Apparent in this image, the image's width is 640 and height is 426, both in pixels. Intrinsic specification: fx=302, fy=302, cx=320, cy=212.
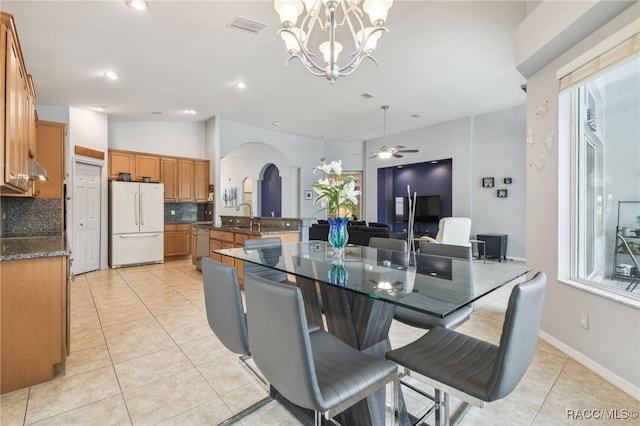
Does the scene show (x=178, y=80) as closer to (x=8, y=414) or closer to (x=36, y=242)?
(x=36, y=242)

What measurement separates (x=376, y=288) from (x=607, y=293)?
2.06 m

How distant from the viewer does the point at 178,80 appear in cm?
440

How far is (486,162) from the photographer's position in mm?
6793

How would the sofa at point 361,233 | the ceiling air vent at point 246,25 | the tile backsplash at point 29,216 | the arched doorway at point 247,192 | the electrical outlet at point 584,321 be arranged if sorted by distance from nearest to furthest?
the electrical outlet at point 584,321 < the tile backsplash at point 29,216 < the ceiling air vent at point 246,25 < the sofa at point 361,233 < the arched doorway at point 247,192

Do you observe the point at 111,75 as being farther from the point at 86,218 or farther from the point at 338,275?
the point at 338,275

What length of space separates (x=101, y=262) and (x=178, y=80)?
3.80 meters

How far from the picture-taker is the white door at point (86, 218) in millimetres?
5203

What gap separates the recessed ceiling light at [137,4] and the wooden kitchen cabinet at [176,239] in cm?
474

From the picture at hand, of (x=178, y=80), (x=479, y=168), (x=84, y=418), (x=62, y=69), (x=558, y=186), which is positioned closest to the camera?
(x=84, y=418)

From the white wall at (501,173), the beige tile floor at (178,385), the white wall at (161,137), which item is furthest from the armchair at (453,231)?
the white wall at (161,137)

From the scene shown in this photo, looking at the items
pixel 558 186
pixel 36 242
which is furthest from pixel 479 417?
pixel 36 242

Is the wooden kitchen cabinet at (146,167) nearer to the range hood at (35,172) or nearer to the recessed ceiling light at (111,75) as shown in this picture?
the recessed ceiling light at (111,75)

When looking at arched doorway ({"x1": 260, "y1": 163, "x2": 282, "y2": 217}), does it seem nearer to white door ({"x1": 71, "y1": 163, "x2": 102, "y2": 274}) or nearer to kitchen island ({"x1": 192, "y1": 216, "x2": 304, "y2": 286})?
kitchen island ({"x1": 192, "y1": 216, "x2": 304, "y2": 286})

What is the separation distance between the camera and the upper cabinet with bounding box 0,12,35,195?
1.79 meters
